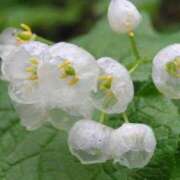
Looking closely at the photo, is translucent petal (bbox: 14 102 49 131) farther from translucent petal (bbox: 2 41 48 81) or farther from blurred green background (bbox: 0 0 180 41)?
blurred green background (bbox: 0 0 180 41)

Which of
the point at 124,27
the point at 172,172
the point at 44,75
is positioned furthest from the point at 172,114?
the point at 44,75

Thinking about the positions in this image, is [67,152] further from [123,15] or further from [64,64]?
[123,15]

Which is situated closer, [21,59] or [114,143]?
[114,143]

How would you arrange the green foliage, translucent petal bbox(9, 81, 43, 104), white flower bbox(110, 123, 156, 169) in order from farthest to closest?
the green foliage, translucent petal bbox(9, 81, 43, 104), white flower bbox(110, 123, 156, 169)

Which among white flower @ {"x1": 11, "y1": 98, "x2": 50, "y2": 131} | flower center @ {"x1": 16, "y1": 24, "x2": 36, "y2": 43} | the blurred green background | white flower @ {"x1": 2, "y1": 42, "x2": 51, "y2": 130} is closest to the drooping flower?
flower center @ {"x1": 16, "y1": 24, "x2": 36, "y2": 43}

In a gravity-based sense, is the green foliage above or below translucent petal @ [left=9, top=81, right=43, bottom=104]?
below

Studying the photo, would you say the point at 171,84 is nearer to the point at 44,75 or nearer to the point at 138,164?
the point at 138,164

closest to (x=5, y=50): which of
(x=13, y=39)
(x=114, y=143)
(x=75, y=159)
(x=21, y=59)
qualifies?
(x=13, y=39)
